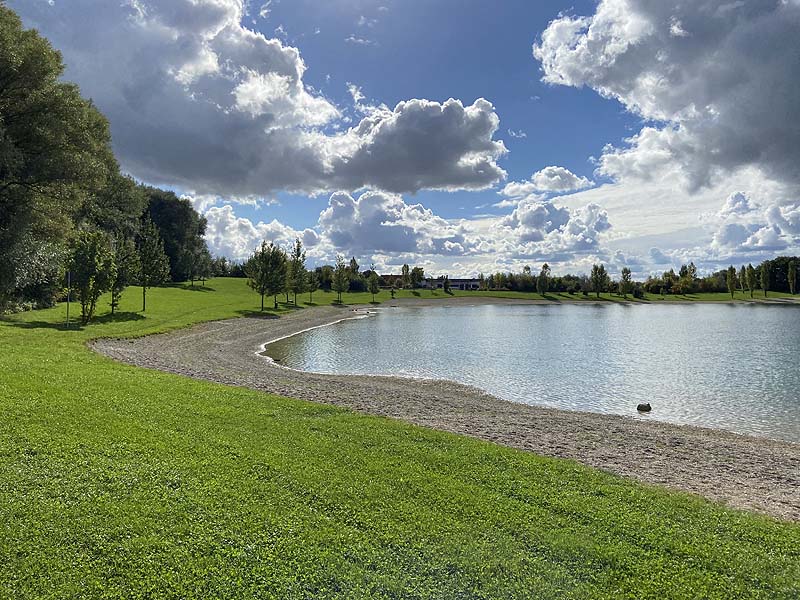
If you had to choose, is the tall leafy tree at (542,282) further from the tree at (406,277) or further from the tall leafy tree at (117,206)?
the tall leafy tree at (117,206)

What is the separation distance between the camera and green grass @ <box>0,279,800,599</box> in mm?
5746

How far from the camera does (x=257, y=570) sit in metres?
5.82

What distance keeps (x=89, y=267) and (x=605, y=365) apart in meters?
36.3

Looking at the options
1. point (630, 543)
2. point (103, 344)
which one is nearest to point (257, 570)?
point (630, 543)

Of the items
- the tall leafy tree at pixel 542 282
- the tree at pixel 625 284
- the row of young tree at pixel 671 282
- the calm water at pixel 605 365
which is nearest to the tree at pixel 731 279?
the row of young tree at pixel 671 282

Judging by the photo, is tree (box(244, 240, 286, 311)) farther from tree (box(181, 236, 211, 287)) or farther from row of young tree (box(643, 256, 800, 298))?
row of young tree (box(643, 256, 800, 298))

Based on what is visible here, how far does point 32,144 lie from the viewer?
2714 cm

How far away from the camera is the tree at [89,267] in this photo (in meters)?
33.8

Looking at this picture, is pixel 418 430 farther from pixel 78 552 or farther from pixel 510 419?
pixel 78 552

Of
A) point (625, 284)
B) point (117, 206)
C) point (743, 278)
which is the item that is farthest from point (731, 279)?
point (117, 206)

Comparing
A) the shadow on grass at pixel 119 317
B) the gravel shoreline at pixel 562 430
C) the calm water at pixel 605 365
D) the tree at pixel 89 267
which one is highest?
the tree at pixel 89 267

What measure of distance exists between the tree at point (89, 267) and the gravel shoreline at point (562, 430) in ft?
26.1

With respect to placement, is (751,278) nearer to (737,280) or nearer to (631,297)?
(737,280)

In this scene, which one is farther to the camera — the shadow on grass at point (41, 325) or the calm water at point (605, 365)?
the shadow on grass at point (41, 325)
